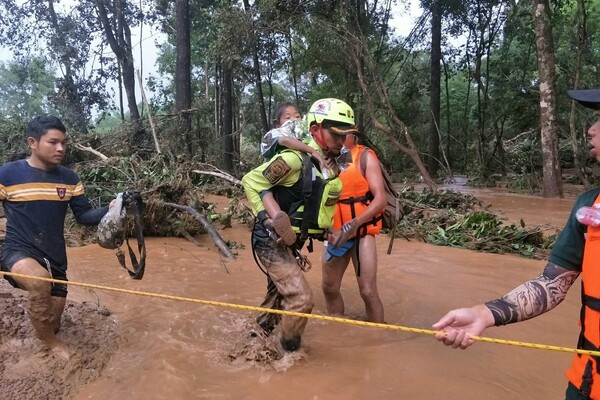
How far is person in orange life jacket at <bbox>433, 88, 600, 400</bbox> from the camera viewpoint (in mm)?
1637

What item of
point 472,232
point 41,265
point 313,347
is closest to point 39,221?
point 41,265

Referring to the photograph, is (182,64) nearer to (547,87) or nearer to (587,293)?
(547,87)

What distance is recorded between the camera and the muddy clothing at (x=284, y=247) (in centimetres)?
351

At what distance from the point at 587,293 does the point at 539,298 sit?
24 centimetres

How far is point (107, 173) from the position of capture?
354 inches

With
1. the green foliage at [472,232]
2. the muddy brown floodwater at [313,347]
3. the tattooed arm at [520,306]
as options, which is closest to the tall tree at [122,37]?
the green foliage at [472,232]

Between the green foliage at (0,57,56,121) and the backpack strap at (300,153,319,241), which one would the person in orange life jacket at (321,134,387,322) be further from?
the green foliage at (0,57,56,121)

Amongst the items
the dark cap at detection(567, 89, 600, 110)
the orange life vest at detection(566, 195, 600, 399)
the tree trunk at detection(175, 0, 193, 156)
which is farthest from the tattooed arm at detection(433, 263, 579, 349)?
the tree trunk at detection(175, 0, 193, 156)

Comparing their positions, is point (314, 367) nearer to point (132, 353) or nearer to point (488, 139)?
point (132, 353)

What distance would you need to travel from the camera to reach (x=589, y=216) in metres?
1.66

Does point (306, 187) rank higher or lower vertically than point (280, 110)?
lower

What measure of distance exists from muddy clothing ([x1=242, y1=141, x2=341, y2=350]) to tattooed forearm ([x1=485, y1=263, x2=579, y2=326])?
1.80 m

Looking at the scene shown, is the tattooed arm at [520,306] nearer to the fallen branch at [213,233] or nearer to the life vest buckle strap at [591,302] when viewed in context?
the life vest buckle strap at [591,302]

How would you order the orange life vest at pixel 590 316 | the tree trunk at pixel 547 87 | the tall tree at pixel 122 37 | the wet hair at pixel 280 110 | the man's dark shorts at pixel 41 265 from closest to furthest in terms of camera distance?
the orange life vest at pixel 590 316, the man's dark shorts at pixel 41 265, the wet hair at pixel 280 110, the tree trunk at pixel 547 87, the tall tree at pixel 122 37
